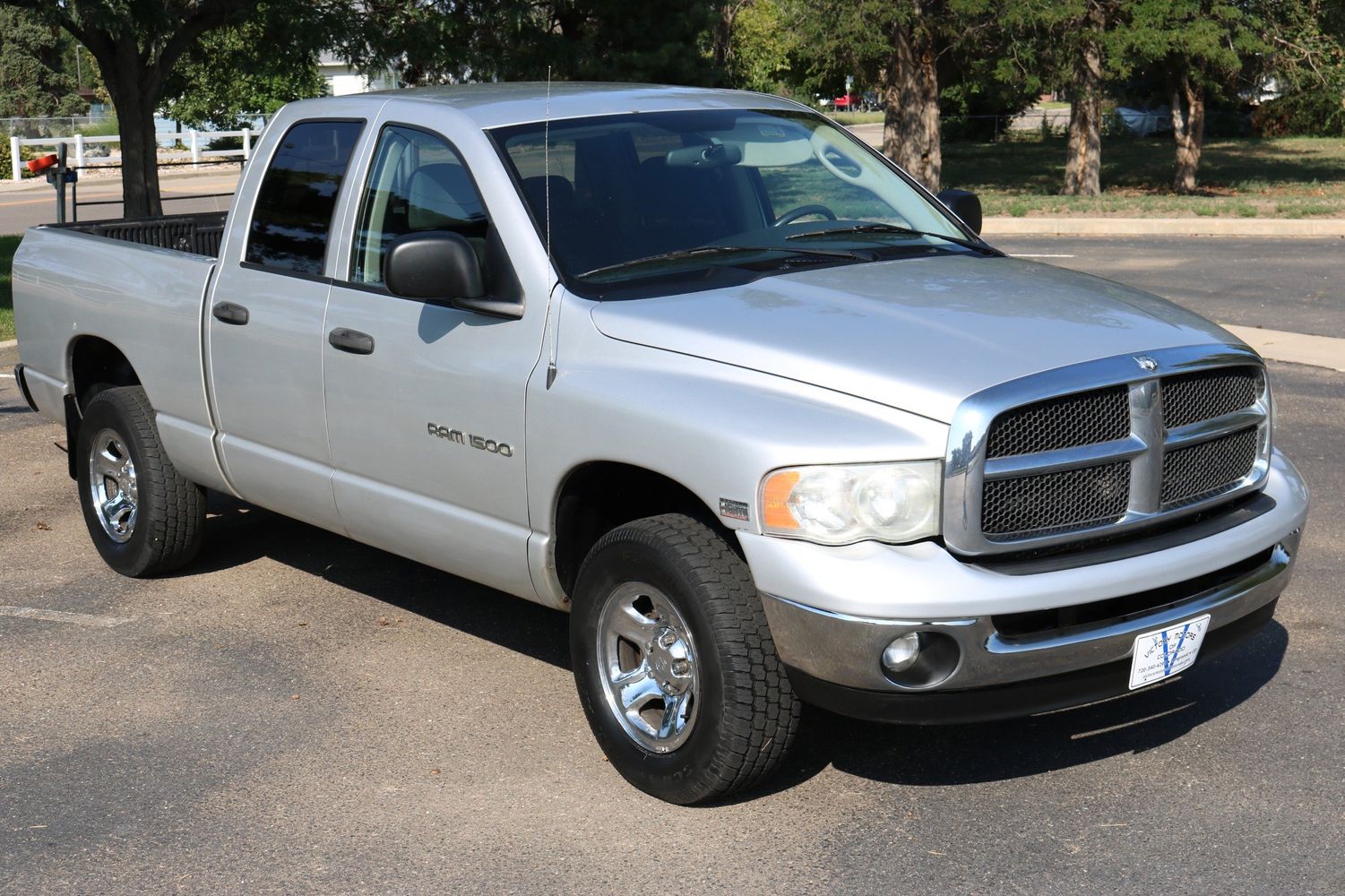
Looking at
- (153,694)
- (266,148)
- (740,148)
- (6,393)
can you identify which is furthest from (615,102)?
(6,393)

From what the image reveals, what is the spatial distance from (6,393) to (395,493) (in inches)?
264

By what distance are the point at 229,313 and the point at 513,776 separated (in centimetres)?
223

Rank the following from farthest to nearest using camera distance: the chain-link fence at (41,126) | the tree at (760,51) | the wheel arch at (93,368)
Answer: the tree at (760,51) < the chain-link fence at (41,126) < the wheel arch at (93,368)

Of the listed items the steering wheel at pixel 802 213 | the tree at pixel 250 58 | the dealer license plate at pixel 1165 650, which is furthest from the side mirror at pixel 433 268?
the tree at pixel 250 58

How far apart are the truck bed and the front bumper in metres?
4.82

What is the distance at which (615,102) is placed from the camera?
18.0 ft

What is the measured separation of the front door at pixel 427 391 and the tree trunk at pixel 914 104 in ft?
71.7

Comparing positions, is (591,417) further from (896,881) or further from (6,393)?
(6,393)

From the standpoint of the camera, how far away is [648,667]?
4.45 meters

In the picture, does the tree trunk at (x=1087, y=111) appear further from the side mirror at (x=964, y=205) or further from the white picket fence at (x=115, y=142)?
the white picket fence at (x=115, y=142)

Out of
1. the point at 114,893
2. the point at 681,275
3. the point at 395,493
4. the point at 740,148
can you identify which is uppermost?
the point at 740,148

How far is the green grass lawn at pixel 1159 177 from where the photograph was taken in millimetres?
23078

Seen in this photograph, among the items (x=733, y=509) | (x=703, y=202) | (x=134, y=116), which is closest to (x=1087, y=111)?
(x=134, y=116)

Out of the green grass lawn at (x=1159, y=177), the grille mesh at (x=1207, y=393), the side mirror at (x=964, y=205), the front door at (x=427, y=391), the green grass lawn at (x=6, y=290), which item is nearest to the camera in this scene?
the grille mesh at (x=1207, y=393)
